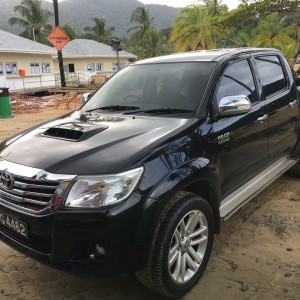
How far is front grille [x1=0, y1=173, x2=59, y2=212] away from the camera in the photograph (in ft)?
8.61

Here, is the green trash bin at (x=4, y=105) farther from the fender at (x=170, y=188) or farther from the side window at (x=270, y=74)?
the fender at (x=170, y=188)

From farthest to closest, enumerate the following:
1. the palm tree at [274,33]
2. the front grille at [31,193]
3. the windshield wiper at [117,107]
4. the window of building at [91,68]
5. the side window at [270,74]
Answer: the window of building at [91,68] < the palm tree at [274,33] < the side window at [270,74] < the windshield wiper at [117,107] < the front grille at [31,193]

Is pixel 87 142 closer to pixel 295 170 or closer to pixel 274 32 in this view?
pixel 295 170

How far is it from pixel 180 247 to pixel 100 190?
0.80 m

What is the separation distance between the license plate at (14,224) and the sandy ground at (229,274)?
0.59 metres

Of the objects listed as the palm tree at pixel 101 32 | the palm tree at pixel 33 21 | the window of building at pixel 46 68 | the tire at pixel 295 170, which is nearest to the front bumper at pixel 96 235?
the tire at pixel 295 170

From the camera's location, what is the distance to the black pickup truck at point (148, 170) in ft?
8.36

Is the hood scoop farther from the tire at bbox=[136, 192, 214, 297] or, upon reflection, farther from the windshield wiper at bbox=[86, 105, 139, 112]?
the tire at bbox=[136, 192, 214, 297]

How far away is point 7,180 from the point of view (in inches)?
112

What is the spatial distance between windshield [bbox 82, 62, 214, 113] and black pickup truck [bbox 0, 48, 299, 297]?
0.01 meters

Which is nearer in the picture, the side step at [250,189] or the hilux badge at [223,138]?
the hilux badge at [223,138]

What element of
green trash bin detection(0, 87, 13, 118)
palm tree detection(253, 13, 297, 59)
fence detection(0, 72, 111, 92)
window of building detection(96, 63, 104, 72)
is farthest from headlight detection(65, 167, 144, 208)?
window of building detection(96, 63, 104, 72)

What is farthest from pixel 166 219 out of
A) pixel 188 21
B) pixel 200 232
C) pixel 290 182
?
pixel 188 21

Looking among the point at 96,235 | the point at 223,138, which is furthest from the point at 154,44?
the point at 96,235
